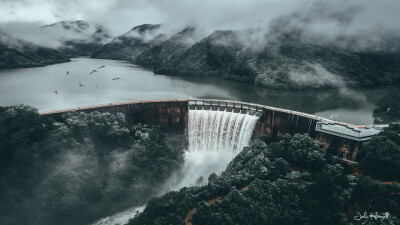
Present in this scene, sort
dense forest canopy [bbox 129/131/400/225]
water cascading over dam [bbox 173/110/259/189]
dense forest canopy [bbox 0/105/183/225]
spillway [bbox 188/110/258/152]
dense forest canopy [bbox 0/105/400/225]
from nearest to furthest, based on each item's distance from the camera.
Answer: dense forest canopy [bbox 129/131/400/225] < dense forest canopy [bbox 0/105/400/225] < dense forest canopy [bbox 0/105/183/225] < water cascading over dam [bbox 173/110/259/189] < spillway [bbox 188/110/258/152]

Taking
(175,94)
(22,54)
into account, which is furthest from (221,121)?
(22,54)

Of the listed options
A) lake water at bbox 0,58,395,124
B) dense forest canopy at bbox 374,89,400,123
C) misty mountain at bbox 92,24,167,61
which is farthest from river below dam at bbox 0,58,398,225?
misty mountain at bbox 92,24,167,61

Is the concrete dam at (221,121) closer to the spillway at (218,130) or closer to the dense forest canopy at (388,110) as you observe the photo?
the spillway at (218,130)

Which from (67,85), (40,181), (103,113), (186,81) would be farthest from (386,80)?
(67,85)

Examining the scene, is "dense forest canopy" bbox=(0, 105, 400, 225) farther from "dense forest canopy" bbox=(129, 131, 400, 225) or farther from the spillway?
the spillway

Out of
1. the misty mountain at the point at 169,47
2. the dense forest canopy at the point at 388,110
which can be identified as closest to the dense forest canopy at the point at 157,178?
the dense forest canopy at the point at 388,110

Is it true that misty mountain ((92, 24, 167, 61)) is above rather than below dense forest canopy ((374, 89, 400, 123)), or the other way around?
above
